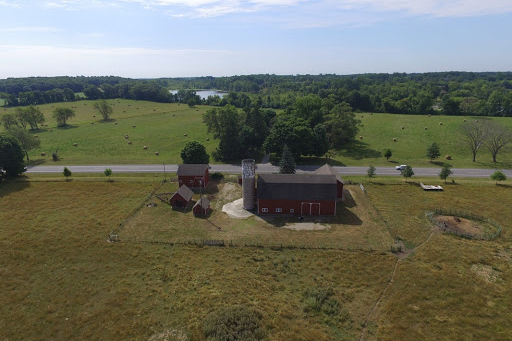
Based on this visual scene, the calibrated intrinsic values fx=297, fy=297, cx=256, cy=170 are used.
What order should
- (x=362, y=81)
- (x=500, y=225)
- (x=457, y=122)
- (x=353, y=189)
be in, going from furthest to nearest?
(x=362, y=81)
(x=457, y=122)
(x=353, y=189)
(x=500, y=225)

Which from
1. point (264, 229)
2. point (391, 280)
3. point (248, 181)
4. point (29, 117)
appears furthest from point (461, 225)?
point (29, 117)

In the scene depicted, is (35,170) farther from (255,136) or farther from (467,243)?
(467,243)

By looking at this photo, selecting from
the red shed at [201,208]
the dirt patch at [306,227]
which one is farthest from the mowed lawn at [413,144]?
the red shed at [201,208]

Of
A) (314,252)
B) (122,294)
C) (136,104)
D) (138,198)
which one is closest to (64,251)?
(122,294)

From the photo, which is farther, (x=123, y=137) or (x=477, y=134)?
(x=123, y=137)

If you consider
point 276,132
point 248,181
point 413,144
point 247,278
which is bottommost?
point 247,278

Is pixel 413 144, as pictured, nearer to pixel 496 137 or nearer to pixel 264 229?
pixel 496 137

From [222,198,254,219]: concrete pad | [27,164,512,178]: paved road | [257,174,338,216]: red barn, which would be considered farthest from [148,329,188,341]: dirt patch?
[27,164,512,178]: paved road

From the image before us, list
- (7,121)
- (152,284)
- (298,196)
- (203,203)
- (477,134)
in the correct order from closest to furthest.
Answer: (152,284)
(298,196)
(203,203)
(477,134)
(7,121)
